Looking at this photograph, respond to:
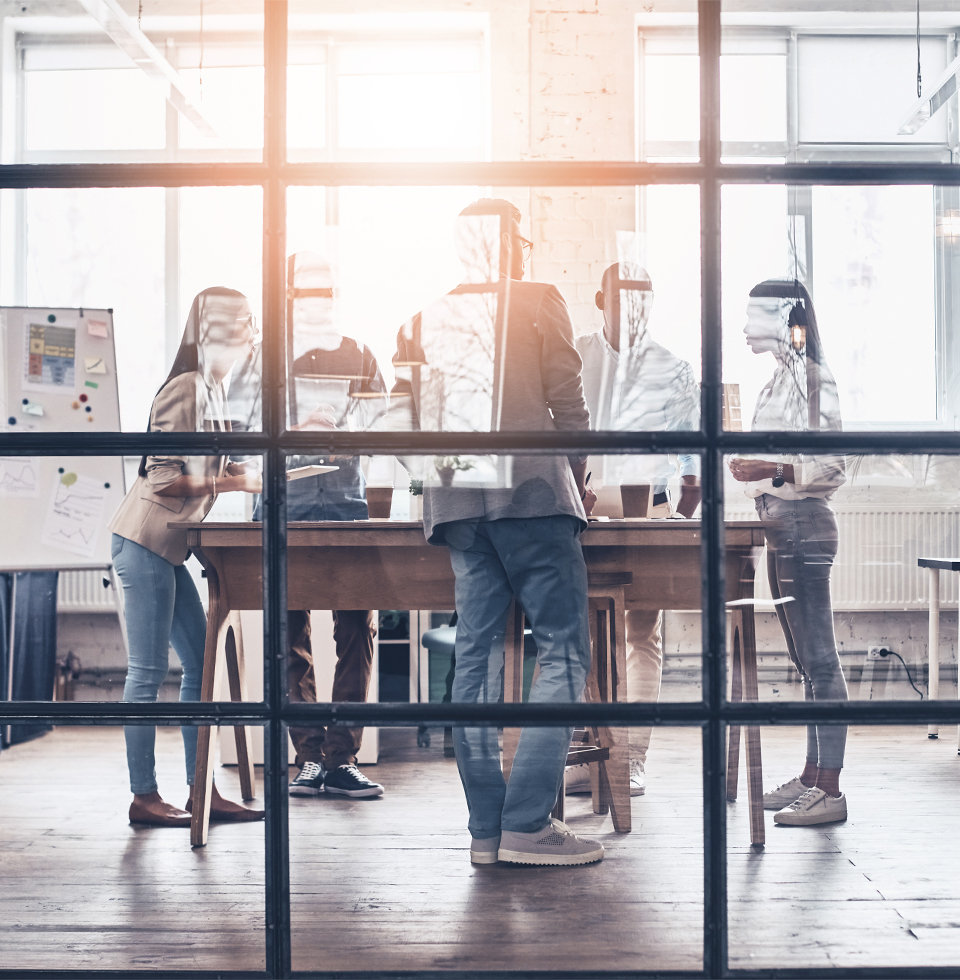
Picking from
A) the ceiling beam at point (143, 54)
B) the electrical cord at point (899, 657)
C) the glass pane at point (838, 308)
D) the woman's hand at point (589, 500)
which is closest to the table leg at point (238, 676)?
the woman's hand at point (589, 500)

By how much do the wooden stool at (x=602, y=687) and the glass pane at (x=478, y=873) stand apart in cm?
4

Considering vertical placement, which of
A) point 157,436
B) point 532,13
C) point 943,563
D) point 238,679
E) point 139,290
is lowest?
point 238,679

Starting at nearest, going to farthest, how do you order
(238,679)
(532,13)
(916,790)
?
(916,790) < (238,679) < (532,13)

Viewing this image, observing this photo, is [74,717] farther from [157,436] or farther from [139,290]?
[139,290]

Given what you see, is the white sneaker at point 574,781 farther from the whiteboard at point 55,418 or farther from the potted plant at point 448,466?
the whiteboard at point 55,418

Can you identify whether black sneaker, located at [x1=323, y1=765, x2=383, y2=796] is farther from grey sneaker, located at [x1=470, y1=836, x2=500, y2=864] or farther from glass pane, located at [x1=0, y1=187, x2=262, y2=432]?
glass pane, located at [x1=0, y1=187, x2=262, y2=432]

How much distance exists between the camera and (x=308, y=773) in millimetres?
1947

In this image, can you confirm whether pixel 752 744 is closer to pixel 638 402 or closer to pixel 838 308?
pixel 638 402

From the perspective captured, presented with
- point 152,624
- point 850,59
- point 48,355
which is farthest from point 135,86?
point 850,59

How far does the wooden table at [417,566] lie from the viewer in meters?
1.71

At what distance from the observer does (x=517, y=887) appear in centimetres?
195

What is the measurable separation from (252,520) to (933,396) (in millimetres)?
1319

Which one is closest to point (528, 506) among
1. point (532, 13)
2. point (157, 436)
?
point (157, 436)

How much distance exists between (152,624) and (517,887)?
1064mm
